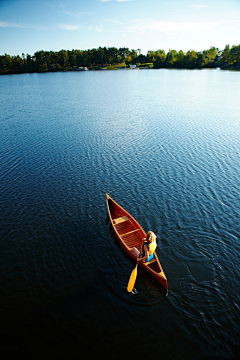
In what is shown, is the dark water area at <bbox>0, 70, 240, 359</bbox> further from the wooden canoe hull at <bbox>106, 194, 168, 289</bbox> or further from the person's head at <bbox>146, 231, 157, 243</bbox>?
the person's head at <bbox>146, 231, 157, 243</bbox>

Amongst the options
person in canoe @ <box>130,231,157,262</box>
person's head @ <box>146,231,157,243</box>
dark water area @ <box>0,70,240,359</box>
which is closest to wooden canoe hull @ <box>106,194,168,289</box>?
person in canoe @ <box>130,231,157,262</box>

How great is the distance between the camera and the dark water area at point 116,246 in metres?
11.2

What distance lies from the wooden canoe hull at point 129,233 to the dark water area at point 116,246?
0.70 metres

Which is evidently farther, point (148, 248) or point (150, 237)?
point (148, 248)

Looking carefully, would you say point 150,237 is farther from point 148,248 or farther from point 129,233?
point 129,233

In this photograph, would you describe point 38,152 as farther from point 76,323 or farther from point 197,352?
point 197,352

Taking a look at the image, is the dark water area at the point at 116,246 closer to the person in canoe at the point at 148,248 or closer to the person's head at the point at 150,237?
the person in canoe at the point at 148,248

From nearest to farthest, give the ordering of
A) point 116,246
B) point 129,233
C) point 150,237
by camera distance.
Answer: point 150,237 < point 116,246 < point 129,233

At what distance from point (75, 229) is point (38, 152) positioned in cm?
1887

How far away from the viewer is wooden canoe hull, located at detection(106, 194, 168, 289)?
44.9 feet

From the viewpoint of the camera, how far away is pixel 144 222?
19.1 m

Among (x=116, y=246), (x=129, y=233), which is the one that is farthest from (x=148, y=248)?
(x=116, y=246)

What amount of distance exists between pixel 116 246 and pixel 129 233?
1345 millimetres

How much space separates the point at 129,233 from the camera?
17188 mm
